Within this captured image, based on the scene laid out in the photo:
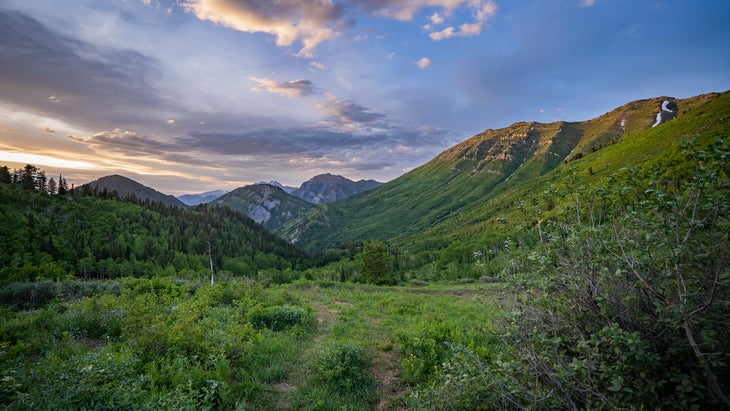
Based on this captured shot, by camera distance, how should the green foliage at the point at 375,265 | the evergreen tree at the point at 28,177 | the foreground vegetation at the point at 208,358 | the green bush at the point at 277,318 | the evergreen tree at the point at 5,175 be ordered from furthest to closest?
the evergreen tree at the point at 28,177 < the evergreen tree at the point at 5,175 < the green foliage at the point at 375,265 < the green bush at the point at 277,318 < the foreground vegetation at the point at 208,358

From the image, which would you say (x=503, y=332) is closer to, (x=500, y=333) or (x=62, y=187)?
(x=500, y=333)

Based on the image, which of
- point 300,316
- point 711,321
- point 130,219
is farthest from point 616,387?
point 130,219

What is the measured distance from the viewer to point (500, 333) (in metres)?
5.90

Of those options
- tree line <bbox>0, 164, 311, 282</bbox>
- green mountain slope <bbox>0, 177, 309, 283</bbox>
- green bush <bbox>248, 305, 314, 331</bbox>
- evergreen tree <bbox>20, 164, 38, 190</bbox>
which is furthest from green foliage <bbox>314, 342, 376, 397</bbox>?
evergreen tree <bbox>20, 164, 38, 190</bbox>

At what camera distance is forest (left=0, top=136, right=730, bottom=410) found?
147 inches

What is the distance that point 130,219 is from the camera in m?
116

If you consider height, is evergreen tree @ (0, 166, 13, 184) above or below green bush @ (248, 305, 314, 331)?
above

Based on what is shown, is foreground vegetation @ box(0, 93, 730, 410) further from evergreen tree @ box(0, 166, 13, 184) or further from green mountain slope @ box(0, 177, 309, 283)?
evergreen tree @ box(0, 166, 13, 184)

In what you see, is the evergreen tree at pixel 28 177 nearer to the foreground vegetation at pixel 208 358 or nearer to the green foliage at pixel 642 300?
the foreground vegetation at pixel 208 358

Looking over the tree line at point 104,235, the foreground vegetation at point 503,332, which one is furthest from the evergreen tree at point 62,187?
the foreground vegetation at point 503,332

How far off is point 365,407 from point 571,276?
6270mm

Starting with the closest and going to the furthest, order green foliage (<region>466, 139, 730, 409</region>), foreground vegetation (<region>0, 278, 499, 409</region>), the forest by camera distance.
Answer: green foliage (<region>466, 139, 730, 409</region>) < the forest < foreground vegetation (<region>0, 278, 499, 409</region>)

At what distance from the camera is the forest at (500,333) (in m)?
3.73

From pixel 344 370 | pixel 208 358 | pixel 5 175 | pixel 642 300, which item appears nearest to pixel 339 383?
pixel 344 370
